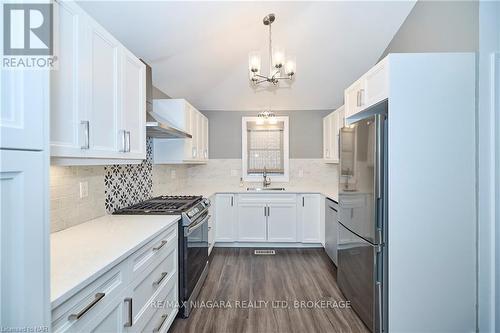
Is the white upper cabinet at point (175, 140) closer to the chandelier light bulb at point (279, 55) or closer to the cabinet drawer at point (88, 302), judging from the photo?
the chandelier light bulb at point (279, 55)

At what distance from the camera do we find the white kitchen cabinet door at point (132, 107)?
173cm

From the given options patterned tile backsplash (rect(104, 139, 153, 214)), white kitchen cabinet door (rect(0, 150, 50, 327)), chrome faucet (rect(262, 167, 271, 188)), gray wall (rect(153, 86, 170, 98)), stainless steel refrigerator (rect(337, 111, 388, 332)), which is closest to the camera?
white kitchen cabinet door (rect(0, 150, 50, 327))

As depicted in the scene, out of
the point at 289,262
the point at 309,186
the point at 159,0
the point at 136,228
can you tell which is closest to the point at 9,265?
the point at 136,228

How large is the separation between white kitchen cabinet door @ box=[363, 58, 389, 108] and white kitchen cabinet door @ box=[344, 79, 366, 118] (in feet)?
0.26

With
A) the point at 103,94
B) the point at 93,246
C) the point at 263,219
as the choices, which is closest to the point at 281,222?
the point at 263,219

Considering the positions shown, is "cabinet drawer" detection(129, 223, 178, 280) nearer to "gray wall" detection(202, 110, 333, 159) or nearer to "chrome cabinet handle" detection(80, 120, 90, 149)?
"chrome cabinet handle" detection(80, 120, 90, 149)

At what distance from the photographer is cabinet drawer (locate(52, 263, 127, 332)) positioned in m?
0.89

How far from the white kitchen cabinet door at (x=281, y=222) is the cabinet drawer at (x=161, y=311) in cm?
204

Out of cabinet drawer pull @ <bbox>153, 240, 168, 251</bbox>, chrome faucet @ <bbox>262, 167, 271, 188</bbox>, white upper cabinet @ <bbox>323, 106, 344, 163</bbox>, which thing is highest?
white upper cabinet @ <bbox>323, 106, 344, 163</bbox>

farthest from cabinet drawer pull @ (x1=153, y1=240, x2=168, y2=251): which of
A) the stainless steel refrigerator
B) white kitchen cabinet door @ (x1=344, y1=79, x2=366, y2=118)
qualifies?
white kitchen cabinet door @ (x1=344, y1=79, x2=366, y2=118)

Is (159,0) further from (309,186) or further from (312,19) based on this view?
(309,186)

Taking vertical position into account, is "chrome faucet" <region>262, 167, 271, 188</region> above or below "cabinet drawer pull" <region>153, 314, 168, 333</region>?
above

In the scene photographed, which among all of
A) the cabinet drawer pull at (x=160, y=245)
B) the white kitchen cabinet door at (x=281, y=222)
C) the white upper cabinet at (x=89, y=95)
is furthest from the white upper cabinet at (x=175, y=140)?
the cabinet drawer pull at (x=160, y=245)

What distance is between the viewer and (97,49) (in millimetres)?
1440
